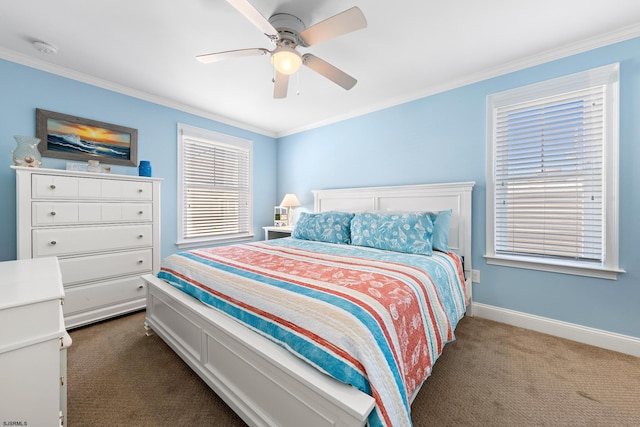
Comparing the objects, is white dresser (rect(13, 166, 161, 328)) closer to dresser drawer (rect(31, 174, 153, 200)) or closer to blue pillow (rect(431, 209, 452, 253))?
dresser drawer (rect(31, 174, 153, 200))

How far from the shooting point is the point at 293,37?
1733 millimetres

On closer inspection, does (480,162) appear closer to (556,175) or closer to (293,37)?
(556,175)

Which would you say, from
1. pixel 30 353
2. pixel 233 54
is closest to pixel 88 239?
pixel 30 353

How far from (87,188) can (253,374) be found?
2.37 m

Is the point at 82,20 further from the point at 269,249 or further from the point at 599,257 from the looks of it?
the point at 599,257

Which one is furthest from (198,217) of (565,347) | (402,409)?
(565,347)

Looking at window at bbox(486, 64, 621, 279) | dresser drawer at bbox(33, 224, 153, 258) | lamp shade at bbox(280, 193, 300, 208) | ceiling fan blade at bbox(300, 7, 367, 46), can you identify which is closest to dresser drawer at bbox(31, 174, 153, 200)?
dresser drawer at bbox(33, 224, 153, 258)

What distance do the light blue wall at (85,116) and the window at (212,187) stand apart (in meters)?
0.11

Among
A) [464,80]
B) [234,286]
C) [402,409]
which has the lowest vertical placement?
[402,409]

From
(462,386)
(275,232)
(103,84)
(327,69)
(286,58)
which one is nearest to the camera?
(462,386)

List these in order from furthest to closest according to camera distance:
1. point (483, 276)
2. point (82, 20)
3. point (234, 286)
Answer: point (483, 276), point (82, 20), point (234, 286)

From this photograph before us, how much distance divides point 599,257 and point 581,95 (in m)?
1.35

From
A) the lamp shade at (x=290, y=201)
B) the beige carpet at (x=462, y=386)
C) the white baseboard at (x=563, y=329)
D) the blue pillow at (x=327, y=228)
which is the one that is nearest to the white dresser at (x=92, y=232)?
the beige carpet at (x=462, y=386)

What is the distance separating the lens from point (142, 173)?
281 centimetres
